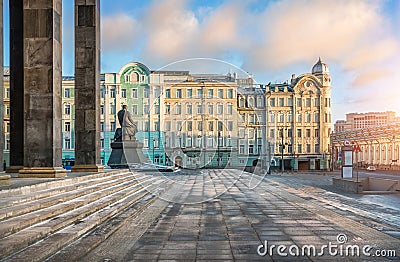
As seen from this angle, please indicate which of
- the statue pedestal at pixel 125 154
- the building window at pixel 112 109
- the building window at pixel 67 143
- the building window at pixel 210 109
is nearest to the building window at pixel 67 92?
the building window at pixel 112 109

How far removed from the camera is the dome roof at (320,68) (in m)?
76.3

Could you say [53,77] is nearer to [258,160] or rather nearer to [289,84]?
[258,160]

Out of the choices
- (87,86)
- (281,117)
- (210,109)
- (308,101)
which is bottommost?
(210,109)

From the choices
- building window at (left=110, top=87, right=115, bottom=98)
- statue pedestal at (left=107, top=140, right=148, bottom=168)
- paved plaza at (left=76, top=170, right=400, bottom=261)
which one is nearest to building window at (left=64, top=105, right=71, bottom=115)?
building window at (left=110, top=87, right=115, bottom=98)

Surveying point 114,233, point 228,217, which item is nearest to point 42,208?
point 114,233

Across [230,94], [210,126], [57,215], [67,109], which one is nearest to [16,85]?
[57,215]

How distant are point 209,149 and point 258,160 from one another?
5140mm

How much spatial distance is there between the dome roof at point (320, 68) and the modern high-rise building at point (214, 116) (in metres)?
0.17

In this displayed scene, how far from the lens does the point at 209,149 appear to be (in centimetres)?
4600

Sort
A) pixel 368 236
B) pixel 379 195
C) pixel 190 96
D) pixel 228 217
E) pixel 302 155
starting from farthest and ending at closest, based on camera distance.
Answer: pixel 302 155, pixel 190 96, pixel 379 195, pixel 228 217, pixel 368 236

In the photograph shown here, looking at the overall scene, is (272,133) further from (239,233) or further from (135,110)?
(239,233)

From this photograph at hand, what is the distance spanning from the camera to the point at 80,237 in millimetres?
8453

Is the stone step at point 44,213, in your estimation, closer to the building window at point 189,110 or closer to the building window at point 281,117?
the building window at point 189,110

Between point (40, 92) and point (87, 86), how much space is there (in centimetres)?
591
